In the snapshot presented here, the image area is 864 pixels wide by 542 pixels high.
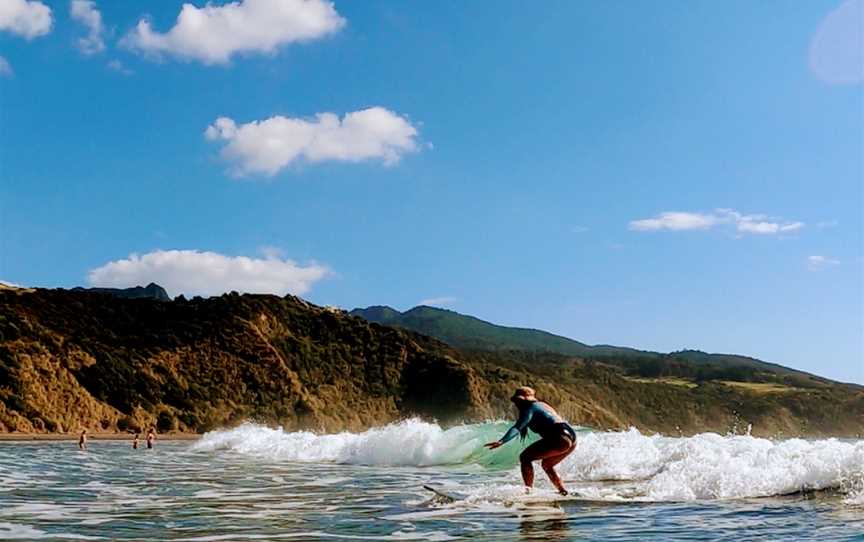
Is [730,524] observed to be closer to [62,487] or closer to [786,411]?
[62,487]

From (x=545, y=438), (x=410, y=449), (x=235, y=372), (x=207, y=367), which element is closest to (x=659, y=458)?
(x=545, y=438)

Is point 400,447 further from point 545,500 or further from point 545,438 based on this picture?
point 545,500

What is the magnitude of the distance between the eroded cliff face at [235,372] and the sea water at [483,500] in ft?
154

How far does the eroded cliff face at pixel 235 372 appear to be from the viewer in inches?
2724

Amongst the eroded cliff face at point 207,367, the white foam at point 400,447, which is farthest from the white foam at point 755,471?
the eroded cliff face at point 207,367

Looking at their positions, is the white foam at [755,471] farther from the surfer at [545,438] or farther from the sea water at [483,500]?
the surfer at [545,438]

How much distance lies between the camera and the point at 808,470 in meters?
15.5

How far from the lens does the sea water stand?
1122 cm

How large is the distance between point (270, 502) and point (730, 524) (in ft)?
25.8

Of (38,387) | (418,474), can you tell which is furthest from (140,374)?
(418,474)

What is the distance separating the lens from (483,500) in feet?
47.2

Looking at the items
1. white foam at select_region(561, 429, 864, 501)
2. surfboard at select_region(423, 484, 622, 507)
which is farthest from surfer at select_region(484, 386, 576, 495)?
white foam at select_region(561, 429, 864, 501)

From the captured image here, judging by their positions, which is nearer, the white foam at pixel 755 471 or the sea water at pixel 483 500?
the sea water at pixel 483 500

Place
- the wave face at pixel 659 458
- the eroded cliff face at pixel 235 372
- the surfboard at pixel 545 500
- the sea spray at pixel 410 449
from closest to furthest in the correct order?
the surfboard at pixel 545 500 → the wave face at pixel 659 458 → the sea spray at pixel 410 449 → the eroded cliff face at pixel 235 372
